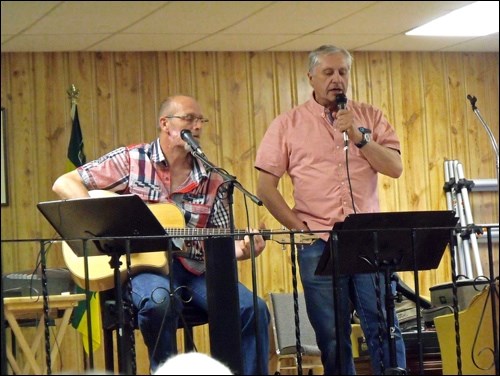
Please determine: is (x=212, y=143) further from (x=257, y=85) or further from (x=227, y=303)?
(x=227, y=303)

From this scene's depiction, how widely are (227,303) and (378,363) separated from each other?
85 cm

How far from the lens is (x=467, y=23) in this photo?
6.66m

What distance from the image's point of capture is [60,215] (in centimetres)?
387

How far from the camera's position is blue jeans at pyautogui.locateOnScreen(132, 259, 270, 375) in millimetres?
4113

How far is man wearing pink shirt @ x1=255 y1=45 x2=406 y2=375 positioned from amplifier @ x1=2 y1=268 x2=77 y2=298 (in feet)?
4.91

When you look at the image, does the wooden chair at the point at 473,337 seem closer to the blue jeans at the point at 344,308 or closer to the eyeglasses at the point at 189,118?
the blue jeans at the point at 344,308

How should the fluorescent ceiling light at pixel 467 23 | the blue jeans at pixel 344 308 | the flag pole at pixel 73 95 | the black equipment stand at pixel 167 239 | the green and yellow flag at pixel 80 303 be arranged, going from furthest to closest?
1. the fluorescent ceiling light at pixel 467 23
2. the flag pole at pixel 73 95
3. the green and yellow flag at pixel 80 303
4. the blue jeans at pixel 344 308
5. the black equipment stand at pixel 167 239

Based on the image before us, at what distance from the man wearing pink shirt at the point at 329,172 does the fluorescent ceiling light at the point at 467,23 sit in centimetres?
199

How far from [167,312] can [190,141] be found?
0.77 meters

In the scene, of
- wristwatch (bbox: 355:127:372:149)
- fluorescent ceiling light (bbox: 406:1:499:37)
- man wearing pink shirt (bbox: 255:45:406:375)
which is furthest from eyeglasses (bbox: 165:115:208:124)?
fluorescent ceiling light (bbox: 406:1:499:37)

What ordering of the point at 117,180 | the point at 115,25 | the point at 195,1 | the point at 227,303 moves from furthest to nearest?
the point at 115,25, the point at 195,1, the point at 117,180, the point at 227,303

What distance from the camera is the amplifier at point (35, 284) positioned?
211 inches

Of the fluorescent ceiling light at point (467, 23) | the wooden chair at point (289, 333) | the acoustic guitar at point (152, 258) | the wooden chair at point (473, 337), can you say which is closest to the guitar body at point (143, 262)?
the acoustic guitar at point (152, 258)

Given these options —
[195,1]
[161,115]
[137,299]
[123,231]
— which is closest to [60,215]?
[123,231]
